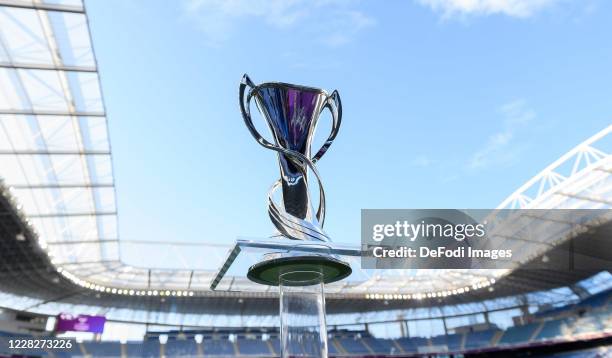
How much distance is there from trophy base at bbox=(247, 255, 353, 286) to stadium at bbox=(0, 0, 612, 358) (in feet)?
0.86

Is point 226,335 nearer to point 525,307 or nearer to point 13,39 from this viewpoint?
point 525,307

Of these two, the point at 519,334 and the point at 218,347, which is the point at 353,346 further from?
the point at 519,334

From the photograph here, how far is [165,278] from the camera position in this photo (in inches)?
1446

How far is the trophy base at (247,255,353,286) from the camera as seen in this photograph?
776cm

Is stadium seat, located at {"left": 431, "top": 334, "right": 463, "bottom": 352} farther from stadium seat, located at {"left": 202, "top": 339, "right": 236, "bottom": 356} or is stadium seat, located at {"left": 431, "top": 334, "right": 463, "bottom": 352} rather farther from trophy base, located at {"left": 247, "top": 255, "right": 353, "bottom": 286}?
trophy base, located at {"left": 247, "top": 255, "right": 353, "bottom": 286}

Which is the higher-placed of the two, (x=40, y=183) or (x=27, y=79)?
(x=27, y=79)

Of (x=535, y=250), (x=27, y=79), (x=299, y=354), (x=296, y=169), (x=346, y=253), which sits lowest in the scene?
(x=299, y=354)

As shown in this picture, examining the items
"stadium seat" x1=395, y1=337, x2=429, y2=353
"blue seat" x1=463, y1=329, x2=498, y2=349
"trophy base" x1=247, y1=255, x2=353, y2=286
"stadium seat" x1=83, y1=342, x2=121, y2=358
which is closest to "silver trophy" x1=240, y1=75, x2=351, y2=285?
"trophy base" x1=247, y1=255, x2=353, y2=286

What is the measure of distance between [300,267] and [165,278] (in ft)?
102

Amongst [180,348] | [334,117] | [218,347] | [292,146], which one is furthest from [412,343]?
[292,146]

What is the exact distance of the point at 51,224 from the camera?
86.3ft

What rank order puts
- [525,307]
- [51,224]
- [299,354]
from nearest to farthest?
[299,354], [51,224], [525,307]

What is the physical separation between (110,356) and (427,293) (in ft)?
82.9

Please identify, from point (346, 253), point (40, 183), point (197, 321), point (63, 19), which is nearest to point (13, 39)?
point (63, 19)
